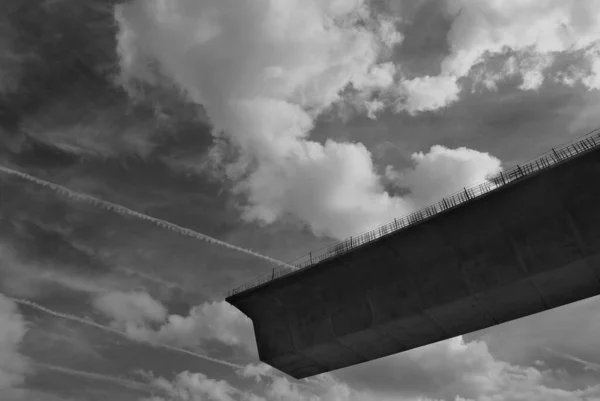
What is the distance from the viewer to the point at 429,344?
26.5 meters

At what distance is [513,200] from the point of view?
2142 cm

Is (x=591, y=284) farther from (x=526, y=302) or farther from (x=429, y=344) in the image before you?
(x=429, y=344)

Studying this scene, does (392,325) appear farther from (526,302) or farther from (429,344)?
(526,302)

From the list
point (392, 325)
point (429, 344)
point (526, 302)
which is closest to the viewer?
point (526, 302)

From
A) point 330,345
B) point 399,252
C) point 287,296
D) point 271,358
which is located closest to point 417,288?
point 399,252

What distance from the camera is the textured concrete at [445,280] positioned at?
2016 centimetres

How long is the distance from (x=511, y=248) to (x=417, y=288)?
4.99 metres

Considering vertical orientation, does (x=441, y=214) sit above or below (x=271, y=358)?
above

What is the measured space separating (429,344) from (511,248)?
27.1 ft

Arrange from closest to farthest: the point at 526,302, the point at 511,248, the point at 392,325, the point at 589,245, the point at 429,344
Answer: the point at 589,245 < the point at 511,248 < the point at 526,302 < the point at 392,325 < the point at 429,344

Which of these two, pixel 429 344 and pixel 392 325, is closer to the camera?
pixel 392 325

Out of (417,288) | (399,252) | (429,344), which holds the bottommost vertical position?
(429,344)

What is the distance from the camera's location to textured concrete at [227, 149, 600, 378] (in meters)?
20.2

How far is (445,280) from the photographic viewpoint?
2288cm
